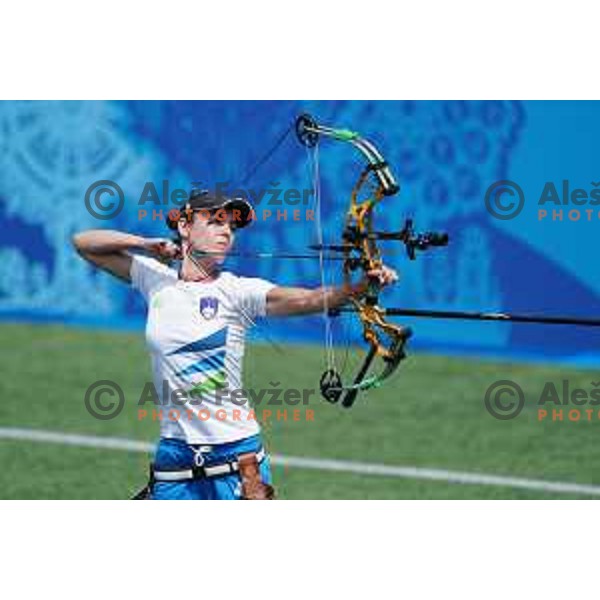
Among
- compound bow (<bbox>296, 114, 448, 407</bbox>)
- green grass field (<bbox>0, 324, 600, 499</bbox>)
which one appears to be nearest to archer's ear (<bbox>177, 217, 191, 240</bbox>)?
compound bow (<bbox>296, 114, 448, 407</bbox>)

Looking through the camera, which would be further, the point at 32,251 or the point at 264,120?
the point at 32,251

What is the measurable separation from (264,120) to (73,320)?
3678 mm

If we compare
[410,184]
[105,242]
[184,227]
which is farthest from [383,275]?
[410,184]

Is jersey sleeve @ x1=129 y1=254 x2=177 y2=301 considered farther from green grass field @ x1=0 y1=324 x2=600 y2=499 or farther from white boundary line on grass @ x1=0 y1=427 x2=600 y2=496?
white boundary line on grass @ x1=0 y1=427 x2=600 y2=496

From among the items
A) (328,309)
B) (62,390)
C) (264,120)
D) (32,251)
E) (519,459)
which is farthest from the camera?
(32,251)

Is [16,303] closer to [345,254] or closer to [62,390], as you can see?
[62,390]

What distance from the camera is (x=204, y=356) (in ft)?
29.4

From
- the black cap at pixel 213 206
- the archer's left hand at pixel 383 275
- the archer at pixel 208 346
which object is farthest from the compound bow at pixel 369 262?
the black cap at pixel 213 206

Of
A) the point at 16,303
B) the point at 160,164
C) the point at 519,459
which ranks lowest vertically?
the point at 519,459

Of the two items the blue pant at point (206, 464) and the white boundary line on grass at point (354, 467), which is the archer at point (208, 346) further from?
the white boundary line on grass at point (354, 467)

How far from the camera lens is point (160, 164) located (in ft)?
62.4

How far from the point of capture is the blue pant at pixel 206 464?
8.90m

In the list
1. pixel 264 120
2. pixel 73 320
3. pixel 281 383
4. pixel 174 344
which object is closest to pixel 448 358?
pixel 281 383

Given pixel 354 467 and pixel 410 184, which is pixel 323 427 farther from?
pixel 410 184
